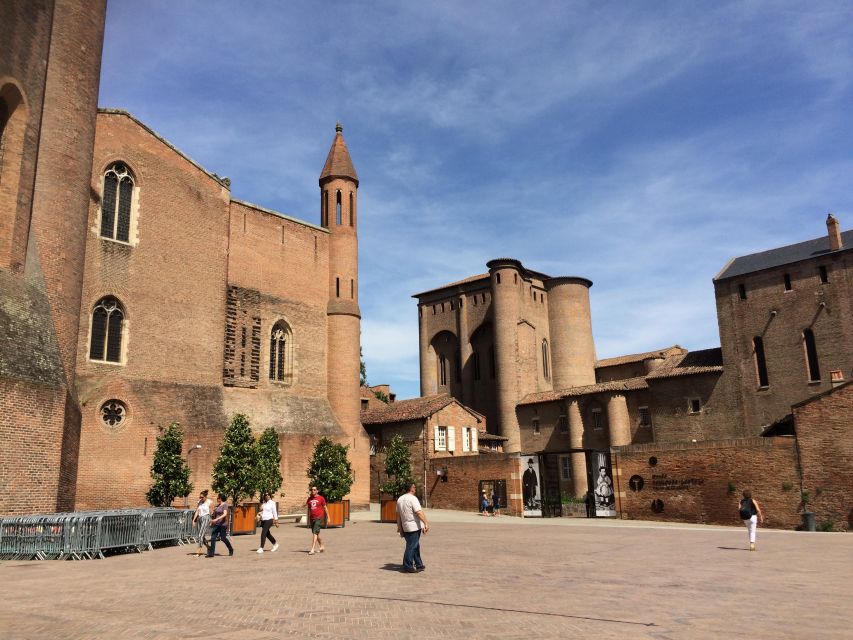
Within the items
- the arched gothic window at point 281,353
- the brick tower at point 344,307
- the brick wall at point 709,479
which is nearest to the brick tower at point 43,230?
the arched gothic window at point 281,353

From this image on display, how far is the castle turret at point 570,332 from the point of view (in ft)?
184

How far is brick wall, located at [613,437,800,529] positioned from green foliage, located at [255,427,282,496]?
1354 cm

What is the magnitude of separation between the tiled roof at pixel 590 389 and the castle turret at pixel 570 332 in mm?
7186

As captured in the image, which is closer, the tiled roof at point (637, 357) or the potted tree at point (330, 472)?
the potted tree at point (330, 472)

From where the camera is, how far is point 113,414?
2403 cm

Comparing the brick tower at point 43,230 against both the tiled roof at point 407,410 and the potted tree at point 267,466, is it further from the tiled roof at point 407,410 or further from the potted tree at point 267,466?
the tiled roof at point 407,410

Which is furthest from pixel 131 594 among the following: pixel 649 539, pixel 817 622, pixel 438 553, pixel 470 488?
pixel 470 488

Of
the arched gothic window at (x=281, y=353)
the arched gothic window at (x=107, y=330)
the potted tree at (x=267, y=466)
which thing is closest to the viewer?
the potted tree at (x=267, y=466)

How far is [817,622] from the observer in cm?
703

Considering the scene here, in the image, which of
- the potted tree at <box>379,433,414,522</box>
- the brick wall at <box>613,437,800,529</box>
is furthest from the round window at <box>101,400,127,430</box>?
the brick wall at <box>613,437,800,529</box>

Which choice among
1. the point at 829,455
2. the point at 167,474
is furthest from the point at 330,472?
the point at 829,455

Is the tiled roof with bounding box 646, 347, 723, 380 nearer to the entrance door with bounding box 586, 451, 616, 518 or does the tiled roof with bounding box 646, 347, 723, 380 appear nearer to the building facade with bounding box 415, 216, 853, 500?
the building facade with bounding box 415, 216, 853, 500

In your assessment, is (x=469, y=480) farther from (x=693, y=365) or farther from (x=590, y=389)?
(x=693, y=365)

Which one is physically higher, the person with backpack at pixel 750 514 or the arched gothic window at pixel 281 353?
the arched gothic window at pixel 281 353
